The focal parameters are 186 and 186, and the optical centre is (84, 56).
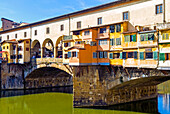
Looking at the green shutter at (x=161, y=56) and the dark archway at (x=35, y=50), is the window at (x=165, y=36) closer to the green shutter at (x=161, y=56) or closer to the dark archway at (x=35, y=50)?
the green shutter at (x=161, y=56)

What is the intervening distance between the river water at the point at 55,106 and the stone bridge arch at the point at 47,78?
206 inches

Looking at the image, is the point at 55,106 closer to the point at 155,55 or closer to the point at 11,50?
the point at 155,55

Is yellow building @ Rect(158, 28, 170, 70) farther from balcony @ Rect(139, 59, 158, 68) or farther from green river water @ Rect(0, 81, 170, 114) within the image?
green river water @ Rect(0, 81, 170, 114)

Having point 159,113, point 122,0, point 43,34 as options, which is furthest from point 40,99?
point 122,0

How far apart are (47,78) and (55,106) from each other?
18.9 meters

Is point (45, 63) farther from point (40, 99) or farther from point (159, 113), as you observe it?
point (159, 113)

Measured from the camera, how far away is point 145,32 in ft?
72.3

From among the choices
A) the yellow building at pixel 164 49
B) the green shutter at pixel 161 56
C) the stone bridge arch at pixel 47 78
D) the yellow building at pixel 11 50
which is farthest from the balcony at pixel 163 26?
the yellow building at pixel 11 50

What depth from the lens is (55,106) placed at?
32219 millimetres

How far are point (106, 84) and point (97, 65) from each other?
313 cm

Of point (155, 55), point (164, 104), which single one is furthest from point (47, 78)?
point (155, 55)

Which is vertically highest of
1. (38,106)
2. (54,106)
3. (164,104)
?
(164,104)

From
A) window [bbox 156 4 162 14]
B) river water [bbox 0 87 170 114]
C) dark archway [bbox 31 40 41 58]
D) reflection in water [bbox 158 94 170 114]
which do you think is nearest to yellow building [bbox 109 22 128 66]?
window [bbox 156 4 162 14]

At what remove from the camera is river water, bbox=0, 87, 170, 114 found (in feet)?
91.1
